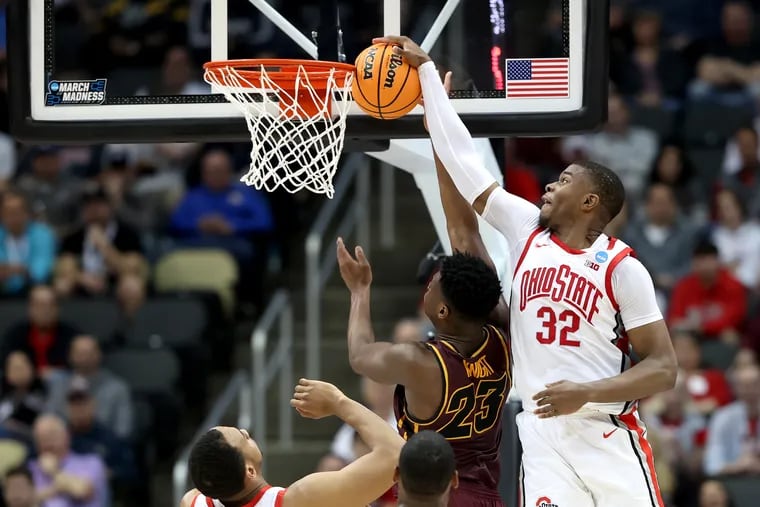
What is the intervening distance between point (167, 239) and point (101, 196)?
609 mm

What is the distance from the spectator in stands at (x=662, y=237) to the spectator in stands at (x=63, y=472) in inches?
158

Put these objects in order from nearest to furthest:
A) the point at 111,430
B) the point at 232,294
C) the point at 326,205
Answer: the point at 111,430 < the point at 232,294 < the point at 326,205

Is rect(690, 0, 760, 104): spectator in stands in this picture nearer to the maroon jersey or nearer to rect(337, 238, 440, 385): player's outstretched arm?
the maroon jersey

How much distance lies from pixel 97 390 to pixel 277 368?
4.62ft

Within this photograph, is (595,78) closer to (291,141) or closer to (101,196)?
(291,141)

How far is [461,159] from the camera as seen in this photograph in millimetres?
5520

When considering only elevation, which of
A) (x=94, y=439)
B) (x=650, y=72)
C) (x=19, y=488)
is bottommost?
(x=19, y=488)

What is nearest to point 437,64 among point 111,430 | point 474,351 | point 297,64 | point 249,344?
point 297,64

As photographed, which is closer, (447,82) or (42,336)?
(447,82)

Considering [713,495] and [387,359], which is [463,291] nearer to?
[387,359]

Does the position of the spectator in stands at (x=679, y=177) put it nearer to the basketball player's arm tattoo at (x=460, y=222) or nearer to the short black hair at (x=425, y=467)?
the basketball player's arm tattoo at (x=460, y=222)

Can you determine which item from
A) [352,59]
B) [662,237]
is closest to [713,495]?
[662,237]

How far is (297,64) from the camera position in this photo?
18.9 ft

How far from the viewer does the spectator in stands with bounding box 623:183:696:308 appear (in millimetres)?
11000
